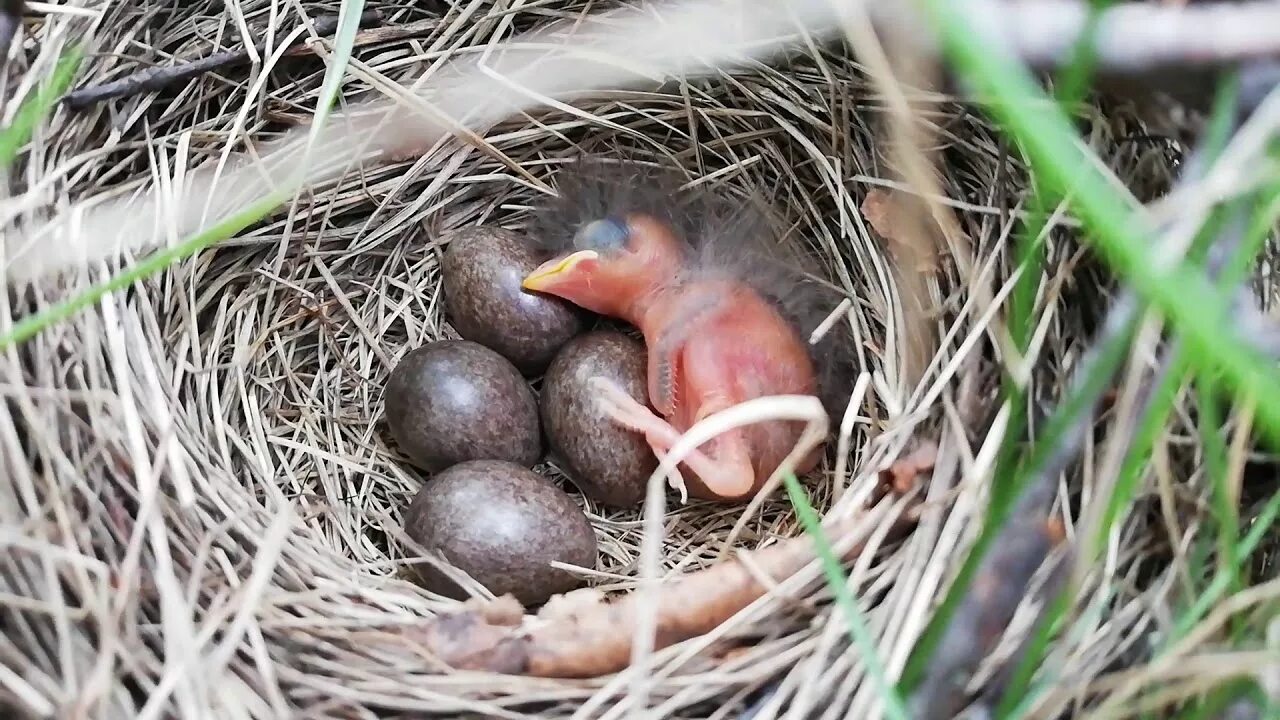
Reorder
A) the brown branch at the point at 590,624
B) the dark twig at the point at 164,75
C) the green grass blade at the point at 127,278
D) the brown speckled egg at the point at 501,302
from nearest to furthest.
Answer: the green grass blade at the point at 127,278 → the brown branch at the point at 590,624 → the dark twig at the point at 164,75 → the brown speckled egg at the point at 501,302

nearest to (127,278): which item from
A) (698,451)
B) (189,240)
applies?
(189,240)

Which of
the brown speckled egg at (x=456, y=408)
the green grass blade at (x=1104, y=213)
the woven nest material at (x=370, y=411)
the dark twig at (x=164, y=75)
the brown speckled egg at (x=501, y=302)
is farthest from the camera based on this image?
the brown speckled egg at (x=501, y=302)

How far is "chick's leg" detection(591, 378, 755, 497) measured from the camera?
50.6 inches

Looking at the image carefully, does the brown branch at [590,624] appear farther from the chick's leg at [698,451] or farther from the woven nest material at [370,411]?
the chick's leg at [698,451]

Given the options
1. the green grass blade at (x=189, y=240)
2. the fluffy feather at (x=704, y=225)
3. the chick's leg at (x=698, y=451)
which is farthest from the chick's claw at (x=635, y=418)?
the green grass blade at (x=189, y=240)

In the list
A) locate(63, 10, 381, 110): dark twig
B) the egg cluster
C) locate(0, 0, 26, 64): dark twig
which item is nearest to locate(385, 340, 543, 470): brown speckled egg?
the egg cluster

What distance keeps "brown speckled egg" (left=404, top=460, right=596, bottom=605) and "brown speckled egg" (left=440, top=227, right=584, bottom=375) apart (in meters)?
0.26

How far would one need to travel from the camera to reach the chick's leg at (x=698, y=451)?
129 cm

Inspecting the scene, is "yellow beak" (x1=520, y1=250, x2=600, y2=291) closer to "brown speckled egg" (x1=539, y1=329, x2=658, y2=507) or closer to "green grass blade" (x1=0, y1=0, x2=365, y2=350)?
"brown speckled egg" (x1=539, y1=329, x2=658, y2=507)

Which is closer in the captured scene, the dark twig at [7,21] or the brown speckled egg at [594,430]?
the dark twig at [7,21]

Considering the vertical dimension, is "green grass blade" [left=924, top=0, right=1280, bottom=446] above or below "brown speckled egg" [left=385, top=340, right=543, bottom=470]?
below

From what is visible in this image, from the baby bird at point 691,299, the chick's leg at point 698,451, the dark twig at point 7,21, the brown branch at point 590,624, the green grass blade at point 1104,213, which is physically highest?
the dark twig at point 7,21

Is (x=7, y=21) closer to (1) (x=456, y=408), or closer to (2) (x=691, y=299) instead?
(1) (x=456, y=408)

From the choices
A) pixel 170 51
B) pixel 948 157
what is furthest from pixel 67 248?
pixel 948 157
